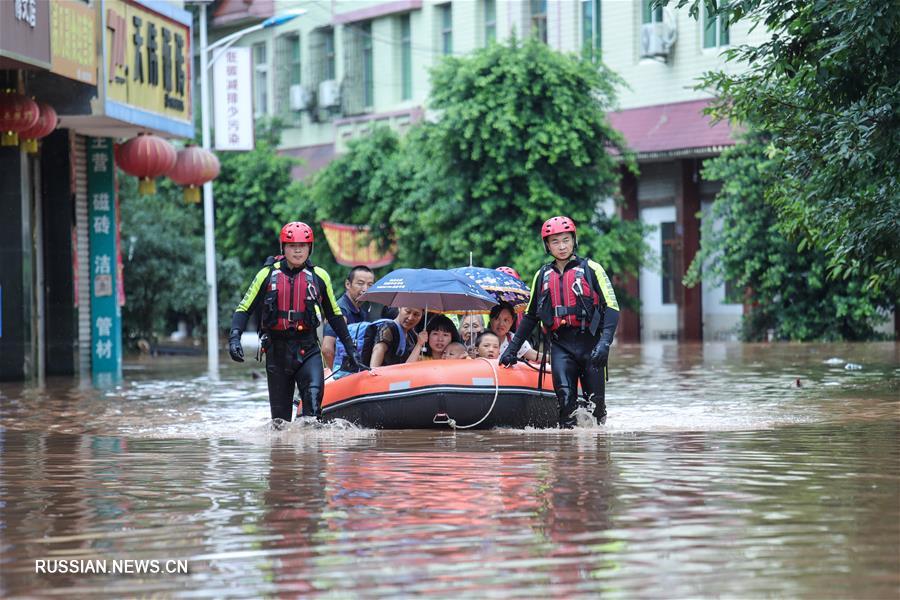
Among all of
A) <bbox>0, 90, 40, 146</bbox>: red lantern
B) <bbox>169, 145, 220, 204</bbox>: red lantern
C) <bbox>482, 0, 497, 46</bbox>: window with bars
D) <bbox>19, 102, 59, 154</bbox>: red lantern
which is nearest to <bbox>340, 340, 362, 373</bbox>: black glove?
<bbox>0, 90, 40, 146</bbox>: red lantern

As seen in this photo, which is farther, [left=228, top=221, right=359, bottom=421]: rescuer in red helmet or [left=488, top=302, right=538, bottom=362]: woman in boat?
[left=488, top=302, right=538, bottom=362]: woman in boat

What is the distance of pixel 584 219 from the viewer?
36.4 m

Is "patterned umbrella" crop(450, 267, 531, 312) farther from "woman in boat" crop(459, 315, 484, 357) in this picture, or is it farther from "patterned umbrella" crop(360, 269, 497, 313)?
"woman in boat" crop(459, 315, 484, 357)

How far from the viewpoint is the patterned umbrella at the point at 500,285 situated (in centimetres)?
1498

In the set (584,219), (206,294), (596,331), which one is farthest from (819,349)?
(596,331)

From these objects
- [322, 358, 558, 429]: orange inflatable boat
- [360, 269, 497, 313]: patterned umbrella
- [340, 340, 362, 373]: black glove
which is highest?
[360, 269, 497, 313]: patterned umbrella

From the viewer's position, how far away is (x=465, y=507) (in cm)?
854

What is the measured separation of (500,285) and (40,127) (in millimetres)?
8819

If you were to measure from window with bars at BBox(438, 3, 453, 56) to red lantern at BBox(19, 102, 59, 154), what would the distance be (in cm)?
2519

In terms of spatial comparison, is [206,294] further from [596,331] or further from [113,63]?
→ [596,331]

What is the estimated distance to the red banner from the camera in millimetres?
42188

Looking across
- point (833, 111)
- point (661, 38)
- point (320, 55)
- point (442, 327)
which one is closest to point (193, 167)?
point (833, 111)

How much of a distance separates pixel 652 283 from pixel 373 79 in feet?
38.2

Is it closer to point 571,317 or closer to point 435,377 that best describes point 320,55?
point 435,377
